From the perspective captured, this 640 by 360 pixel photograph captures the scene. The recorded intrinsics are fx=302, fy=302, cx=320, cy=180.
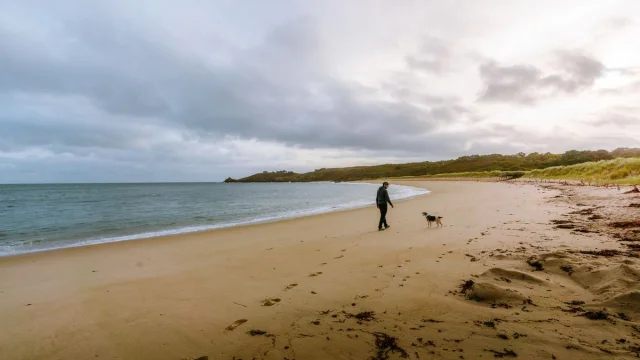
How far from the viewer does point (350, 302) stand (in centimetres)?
523

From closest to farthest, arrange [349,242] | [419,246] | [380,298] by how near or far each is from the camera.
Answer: [380,298]
[419,246]
[349,242]

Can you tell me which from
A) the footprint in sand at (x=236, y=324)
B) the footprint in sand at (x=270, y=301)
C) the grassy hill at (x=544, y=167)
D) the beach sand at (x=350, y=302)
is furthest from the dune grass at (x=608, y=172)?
the footprint in sand at (x=236, y=324)

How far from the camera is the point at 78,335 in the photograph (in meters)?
4.75

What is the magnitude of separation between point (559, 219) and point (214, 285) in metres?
13.0

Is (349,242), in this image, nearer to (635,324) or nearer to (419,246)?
(419,246)

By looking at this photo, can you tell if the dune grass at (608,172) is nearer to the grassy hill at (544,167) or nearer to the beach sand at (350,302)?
the grassy hill at (544,167)

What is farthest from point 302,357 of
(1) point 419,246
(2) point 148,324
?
(1) point 419,246

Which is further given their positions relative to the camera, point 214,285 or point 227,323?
point 214,285

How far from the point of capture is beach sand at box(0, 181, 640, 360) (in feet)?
12.2

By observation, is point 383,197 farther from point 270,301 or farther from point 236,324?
point 236,324

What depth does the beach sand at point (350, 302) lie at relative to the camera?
3.73 m

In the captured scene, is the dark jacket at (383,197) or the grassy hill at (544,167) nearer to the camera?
the dark jacket at (383,197)

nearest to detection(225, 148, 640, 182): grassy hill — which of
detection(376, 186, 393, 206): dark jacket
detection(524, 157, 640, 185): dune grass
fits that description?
detection(524, 157, 640, 185): dune grass

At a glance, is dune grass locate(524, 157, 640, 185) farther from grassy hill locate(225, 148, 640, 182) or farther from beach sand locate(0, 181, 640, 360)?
beach sand locate(0, 181, 640, 360)
